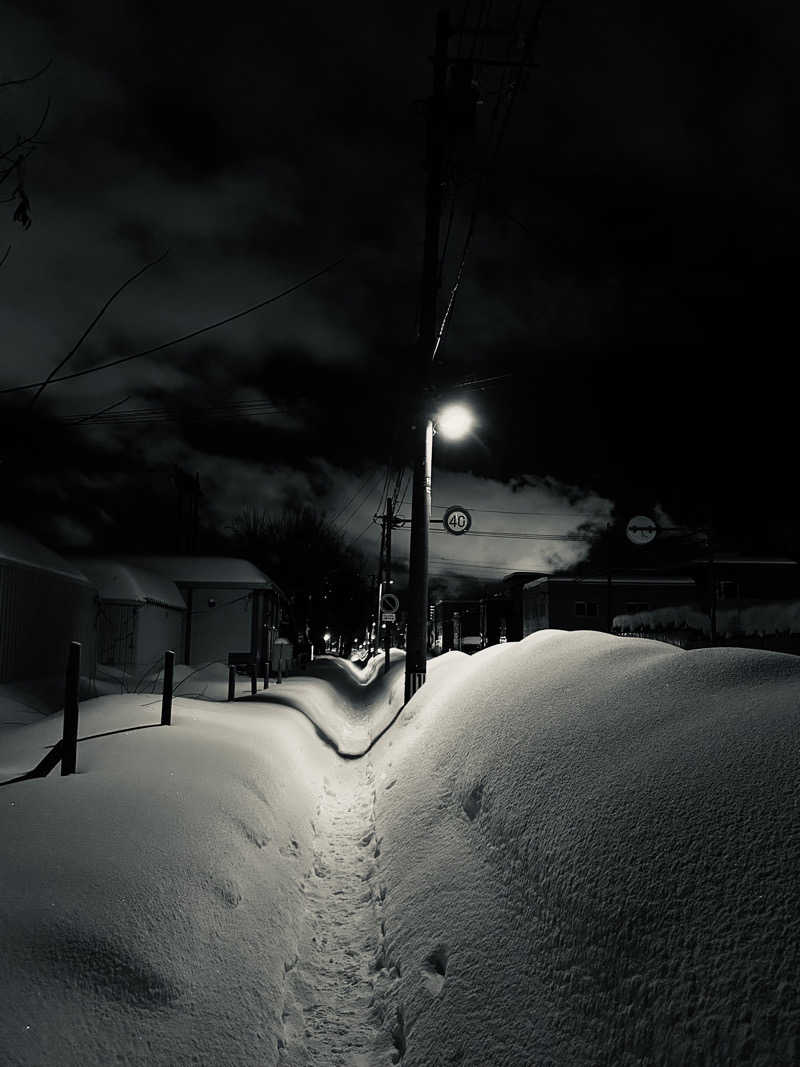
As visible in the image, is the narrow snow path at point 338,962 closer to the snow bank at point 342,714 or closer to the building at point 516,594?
the snow bank at point 342,714

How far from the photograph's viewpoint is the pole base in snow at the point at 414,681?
11633mm

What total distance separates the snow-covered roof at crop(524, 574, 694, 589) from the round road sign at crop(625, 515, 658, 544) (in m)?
18.7

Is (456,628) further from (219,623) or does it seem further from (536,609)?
(219,623)

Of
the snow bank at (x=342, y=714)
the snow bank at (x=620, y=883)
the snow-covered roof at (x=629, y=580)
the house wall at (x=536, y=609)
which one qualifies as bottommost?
the snow bank at (x=342, y=714)

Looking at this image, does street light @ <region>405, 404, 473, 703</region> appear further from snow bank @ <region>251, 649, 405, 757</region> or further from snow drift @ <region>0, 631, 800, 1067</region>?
snow drift @ <region>0, 631, 800, 1067</region>

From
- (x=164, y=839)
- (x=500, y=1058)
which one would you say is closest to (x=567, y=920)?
(x=500, y=1058)

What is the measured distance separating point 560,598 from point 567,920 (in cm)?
4388

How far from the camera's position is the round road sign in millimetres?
21750

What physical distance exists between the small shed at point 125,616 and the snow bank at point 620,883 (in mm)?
20679

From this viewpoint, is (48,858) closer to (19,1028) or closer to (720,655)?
(19,1028)

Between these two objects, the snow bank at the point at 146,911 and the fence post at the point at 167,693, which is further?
the fence post at the point at 167,693

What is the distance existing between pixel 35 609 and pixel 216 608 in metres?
14.9

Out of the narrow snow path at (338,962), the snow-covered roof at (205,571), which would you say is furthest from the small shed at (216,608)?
the narrow snow path at (338,962)

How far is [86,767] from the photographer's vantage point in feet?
17.3
